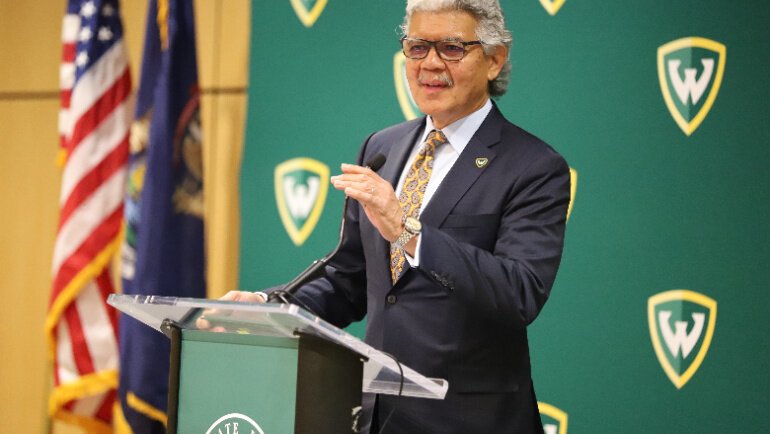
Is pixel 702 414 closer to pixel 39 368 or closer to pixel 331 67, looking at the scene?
pixel 331 67

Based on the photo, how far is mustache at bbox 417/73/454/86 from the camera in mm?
2338

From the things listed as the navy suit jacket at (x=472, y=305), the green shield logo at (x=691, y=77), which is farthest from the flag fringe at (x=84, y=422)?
the green shield logo at (x=691, y=77)

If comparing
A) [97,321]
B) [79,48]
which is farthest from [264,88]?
[97,321]

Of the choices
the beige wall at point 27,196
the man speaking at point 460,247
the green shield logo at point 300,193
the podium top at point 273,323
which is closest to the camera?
the podium top at point 273,323

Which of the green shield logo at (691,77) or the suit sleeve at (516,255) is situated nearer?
the suit sleeve at (516,255)

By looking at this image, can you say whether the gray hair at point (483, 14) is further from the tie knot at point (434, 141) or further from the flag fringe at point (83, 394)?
the flag fringe at point (83, 394)

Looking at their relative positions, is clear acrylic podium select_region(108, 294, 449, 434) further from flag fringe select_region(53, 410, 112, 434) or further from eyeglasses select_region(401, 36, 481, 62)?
flag fringe select_region(53, 410, 112, 434)

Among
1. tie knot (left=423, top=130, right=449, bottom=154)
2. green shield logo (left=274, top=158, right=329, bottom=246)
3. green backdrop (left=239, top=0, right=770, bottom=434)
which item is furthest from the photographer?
green shield logo (left=274, top=158, right=329, bottom=246)

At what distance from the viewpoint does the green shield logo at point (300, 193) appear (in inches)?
157

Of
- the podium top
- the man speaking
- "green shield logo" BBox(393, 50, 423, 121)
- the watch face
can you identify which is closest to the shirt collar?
the man speaking

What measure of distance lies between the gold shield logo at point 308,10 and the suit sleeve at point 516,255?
6.65 feet

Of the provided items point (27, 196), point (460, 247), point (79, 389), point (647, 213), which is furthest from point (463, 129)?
point (27, 196)

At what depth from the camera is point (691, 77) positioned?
10.9 ft

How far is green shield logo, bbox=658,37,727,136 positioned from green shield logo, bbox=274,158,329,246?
1463 millimetres
